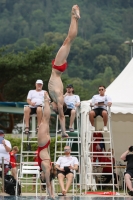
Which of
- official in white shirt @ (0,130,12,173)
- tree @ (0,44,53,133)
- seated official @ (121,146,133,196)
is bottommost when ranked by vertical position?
seated official @ (121,146,133,196)

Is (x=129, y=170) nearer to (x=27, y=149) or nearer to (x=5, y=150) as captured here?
(x=5, y=150)

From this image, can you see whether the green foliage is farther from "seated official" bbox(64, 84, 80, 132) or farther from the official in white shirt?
the official in white shirt

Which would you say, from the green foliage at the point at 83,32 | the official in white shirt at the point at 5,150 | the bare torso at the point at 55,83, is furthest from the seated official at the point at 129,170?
the green foliage at the point at 83,32

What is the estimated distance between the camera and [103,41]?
138250 mm

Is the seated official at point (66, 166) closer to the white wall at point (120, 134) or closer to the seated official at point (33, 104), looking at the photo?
the seated official at point (33, 104)

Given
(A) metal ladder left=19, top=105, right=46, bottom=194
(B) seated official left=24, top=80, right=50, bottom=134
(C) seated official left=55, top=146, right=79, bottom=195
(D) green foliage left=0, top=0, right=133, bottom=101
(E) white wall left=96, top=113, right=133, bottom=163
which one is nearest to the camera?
(B) seated official left=24, top=80, right=50, bottom=134

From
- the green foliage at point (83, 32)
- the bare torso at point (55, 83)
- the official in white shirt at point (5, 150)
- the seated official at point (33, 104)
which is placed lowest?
the official in white shirt at point (5, 150)

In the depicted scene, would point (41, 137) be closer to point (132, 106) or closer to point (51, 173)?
point (51, 173)

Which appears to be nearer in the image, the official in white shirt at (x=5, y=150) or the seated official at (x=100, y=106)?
the official in white shirt at (x=5, y=150)

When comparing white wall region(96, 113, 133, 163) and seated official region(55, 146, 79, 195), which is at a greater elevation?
white wall region(96, 113, 133, 163)

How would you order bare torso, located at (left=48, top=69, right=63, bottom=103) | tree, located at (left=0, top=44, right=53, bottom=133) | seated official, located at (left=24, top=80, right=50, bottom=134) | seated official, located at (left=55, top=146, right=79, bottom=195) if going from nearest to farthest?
bare torso, located at (left=48, top=69, right=63, bottom=103)
seated official, located at (left=24, top=80, right=50, bottom=134)
seated official, located at (left=55, top=146, right=79, bottom=195)
tree, located at (left=0, top=44, right=53, bottom=133)

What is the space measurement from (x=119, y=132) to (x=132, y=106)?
2.76m

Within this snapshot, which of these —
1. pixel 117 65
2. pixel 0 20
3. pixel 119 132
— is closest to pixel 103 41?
pixel 117 65

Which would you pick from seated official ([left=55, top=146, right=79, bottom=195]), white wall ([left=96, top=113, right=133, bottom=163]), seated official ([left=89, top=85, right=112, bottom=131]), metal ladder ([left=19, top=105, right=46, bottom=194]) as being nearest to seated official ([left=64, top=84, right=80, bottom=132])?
seated official ([left=89, top=85, right=112, bottom=131])
